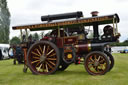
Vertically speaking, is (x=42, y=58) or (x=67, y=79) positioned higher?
(x=42, y=58)

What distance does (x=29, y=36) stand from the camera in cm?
988

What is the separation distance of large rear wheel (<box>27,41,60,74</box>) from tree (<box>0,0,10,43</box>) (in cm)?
4268

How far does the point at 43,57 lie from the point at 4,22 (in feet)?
149

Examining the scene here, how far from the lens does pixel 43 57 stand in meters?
8.95

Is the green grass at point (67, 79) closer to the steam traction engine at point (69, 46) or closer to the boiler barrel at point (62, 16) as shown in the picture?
the steam traction engine at point (69, 46)

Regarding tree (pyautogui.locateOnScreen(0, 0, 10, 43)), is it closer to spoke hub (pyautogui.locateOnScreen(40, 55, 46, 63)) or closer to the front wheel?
spoke hub (pyautogui.locateOnScreen(40, 55, 46, 63))

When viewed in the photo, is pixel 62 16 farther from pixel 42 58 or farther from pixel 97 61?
pixel 97 61

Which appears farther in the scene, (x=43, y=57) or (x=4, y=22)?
(x=4, y=22)

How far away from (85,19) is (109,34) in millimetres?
1311

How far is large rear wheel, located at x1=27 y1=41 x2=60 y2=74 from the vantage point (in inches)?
348

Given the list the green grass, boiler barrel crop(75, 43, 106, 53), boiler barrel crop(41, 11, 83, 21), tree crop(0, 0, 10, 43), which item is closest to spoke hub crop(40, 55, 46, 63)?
the green grass

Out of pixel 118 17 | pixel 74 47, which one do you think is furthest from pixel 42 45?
pixel 118 17

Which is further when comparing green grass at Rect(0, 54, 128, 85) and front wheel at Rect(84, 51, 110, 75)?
front wheel at Rect(84, 51, 110, 75)

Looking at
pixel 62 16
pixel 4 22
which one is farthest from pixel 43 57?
pixel 4 22
